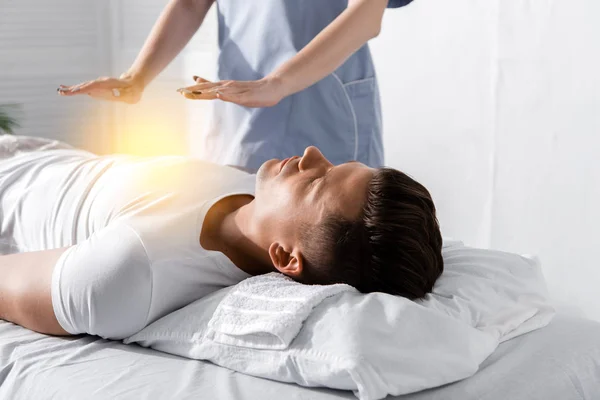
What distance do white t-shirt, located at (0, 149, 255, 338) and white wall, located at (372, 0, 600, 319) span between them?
1.42 meters

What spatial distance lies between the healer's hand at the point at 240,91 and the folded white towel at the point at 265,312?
0.46 meters

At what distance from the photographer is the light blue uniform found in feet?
7.08

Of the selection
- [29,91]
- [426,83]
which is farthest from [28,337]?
[29,91]

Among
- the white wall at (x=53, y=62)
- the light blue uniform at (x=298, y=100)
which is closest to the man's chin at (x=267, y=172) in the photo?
the light blue uniform at (x=298, y=100)

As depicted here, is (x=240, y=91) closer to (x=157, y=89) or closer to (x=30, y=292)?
(x=30, y=292)

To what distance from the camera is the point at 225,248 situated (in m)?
1.65

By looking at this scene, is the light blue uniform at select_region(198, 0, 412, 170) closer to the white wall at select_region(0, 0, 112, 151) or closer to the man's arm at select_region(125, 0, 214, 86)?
the man's arm at select_region(125, 0, 214, 86)

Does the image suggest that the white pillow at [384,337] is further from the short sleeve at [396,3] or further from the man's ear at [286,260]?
the short sleeve at [396,3]

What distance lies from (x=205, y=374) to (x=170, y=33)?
1320 mm

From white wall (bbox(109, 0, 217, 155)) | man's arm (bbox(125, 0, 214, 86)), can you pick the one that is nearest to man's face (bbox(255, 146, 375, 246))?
man's arm (bbox(125, 0, 214, 86))

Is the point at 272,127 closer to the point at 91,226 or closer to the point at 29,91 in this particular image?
the point at 91,226

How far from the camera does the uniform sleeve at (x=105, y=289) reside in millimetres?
1414

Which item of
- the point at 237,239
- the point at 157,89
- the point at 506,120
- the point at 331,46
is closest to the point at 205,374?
the point at 237,239

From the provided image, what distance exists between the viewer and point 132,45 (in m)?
4.64
